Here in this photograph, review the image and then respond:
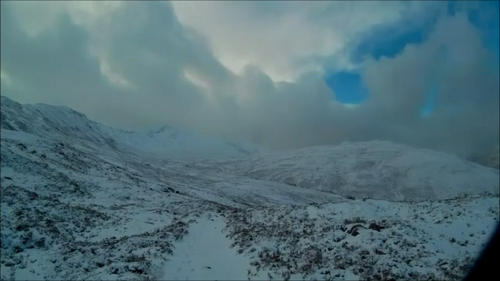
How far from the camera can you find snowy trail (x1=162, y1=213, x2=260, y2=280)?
1648 cm

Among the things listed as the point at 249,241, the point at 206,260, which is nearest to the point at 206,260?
the point at 206,260

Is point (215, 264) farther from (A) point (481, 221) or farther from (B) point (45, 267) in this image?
(A) point (481, 221)

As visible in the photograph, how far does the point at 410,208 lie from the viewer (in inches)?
948

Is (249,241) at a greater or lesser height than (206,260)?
greater

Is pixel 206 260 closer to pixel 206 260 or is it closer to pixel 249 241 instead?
pixel 206 260

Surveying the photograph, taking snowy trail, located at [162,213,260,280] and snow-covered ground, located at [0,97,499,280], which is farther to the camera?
snowy trail, located at [162,213,260,280]

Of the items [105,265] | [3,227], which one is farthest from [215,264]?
[3,227]

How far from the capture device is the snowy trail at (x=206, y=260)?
54.1ft

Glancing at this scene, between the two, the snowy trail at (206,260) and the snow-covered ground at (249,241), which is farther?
the snowy trail at (206,260)

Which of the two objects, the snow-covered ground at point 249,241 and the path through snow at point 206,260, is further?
the path through snow at point 206,260

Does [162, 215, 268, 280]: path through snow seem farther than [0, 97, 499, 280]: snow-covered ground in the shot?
Yes

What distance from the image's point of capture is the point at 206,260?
19.0 meters

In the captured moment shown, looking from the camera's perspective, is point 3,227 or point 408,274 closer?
point 408,274

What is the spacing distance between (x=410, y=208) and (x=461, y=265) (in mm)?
11449
